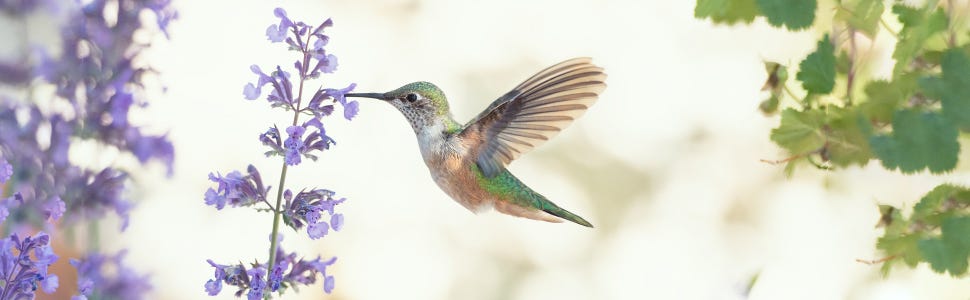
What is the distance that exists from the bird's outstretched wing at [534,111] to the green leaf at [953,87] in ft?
1.53

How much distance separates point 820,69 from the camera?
4.25 ft

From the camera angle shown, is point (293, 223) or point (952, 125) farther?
point (952, 125)

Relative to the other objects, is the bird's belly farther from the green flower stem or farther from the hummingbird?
the green flower stem

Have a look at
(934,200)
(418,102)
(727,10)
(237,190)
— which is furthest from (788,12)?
(237,190)

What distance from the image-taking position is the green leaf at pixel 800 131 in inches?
52.9

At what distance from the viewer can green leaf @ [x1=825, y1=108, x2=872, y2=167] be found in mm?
1344

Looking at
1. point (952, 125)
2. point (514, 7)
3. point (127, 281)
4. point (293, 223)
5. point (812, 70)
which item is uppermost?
point (514, 7)

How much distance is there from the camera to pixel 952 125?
4.07ft

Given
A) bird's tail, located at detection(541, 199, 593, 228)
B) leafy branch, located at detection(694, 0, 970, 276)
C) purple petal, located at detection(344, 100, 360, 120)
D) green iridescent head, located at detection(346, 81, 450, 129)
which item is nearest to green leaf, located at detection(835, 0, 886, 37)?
leafy branch, located at detection(694, 0, 970, 276)

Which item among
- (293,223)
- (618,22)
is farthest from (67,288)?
(618,22)

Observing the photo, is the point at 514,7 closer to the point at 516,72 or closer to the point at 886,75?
the point at 516,72

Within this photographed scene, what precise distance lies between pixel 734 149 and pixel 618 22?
313 millimetres

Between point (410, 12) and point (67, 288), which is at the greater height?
point (410, 12)

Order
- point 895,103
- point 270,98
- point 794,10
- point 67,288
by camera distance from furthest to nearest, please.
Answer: point 67,288, point 895,103, point 794,10, point 270,98
